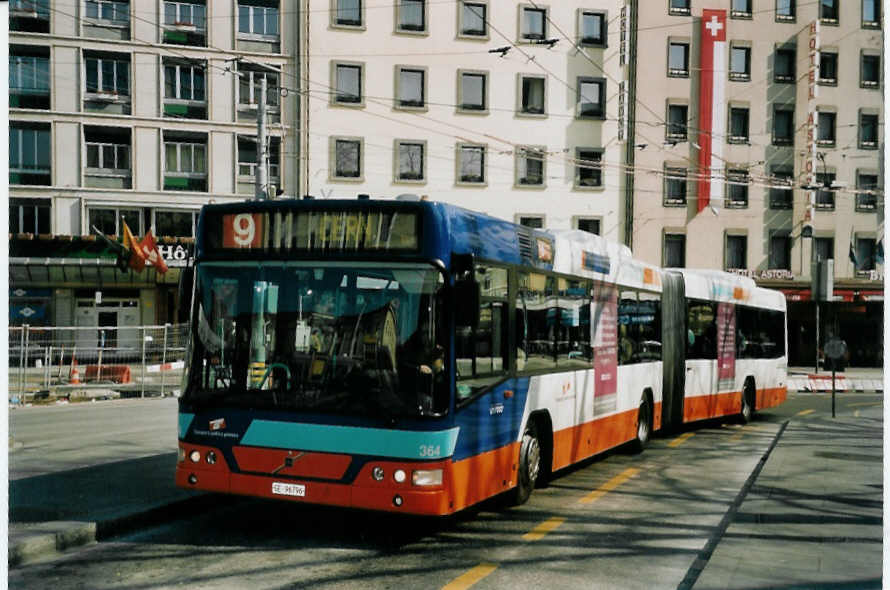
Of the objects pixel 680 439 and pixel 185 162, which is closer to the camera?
pixel 680 439

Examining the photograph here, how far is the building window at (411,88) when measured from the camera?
4072 cm

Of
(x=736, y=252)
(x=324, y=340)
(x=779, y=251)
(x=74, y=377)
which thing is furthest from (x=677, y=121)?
(x=324, y=340)

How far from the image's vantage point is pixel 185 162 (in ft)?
129

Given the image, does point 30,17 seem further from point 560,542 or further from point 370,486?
point 560,542

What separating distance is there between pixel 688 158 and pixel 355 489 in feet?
124

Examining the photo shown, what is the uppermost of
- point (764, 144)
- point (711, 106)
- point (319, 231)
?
point (711, 106)

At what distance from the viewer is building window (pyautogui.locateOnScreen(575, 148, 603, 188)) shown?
4297 cm

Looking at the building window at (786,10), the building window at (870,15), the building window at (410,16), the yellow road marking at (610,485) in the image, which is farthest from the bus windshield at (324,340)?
the building window at (786,10)

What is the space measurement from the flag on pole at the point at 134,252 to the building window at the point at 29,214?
11.7ft

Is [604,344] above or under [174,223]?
under

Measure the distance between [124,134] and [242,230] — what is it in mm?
32453

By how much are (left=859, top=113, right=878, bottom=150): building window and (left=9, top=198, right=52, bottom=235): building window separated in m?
33.7

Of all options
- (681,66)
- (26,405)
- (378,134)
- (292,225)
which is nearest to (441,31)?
(378,134)

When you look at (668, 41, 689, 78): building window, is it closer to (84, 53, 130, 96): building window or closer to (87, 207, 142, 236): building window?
(84, 53, 130, 96): building window
